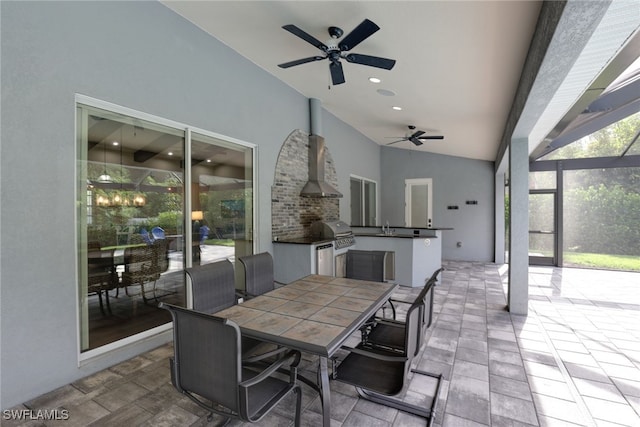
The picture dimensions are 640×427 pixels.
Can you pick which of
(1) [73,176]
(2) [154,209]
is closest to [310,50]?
(2) [154,209]

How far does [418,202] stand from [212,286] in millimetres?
7489

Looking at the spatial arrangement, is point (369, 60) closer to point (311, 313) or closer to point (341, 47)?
point (341, 47)

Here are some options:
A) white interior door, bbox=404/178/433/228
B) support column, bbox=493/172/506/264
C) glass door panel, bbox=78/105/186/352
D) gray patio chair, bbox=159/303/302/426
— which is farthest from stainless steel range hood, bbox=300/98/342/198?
support column, bbox=493/172/506/264

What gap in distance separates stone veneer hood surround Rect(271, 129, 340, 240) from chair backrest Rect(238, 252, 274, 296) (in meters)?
1.71

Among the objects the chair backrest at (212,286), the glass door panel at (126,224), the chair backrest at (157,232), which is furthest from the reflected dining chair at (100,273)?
the chair backrest at (212,286)

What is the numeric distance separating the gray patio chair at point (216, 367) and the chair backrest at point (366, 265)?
167 centimetres

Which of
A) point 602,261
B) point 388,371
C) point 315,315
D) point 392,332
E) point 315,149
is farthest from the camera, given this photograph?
point 602,261

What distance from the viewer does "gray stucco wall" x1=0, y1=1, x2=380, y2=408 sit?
2.06 metres

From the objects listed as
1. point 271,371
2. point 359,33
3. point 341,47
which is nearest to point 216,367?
point 271,371

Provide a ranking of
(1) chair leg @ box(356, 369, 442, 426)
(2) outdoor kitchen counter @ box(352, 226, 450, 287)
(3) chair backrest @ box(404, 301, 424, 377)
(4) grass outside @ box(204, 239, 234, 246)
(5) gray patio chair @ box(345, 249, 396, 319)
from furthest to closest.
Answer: (2) outdoor kitchen counter @ box(352, 226, 450, 287), (4) grass outside @ box(204, 239, 234, 246), (5) gray patio chair @ box(345, 249, 396, 319), (1) chair leg @ box(356, 369, 442, 426), (3) chair backrest @ box(404, 301, 424, 377)

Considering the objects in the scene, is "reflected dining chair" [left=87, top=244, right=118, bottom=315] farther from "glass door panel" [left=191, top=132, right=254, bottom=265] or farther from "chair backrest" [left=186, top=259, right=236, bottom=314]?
"chair backrest" [left=186, top=259, right=236, bottom=314]

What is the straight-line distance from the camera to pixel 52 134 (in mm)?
2260

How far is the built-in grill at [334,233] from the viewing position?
537cm

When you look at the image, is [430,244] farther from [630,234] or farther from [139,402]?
[139,402]
